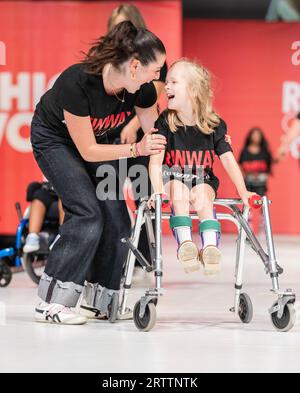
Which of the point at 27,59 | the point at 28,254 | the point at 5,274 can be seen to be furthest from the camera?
the point at 27,59

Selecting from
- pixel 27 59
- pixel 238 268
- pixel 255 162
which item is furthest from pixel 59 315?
pixel 255 162

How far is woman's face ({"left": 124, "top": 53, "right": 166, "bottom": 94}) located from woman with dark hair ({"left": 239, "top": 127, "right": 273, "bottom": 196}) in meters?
7.12

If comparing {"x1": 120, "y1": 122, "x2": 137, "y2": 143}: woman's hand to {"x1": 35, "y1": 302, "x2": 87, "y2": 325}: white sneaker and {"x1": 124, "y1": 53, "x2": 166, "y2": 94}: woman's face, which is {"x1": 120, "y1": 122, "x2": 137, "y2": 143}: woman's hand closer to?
{"x1": 124, "y1": 53, "x2": 166, "y2": 94}: woman's face

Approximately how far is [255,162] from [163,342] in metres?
7.72

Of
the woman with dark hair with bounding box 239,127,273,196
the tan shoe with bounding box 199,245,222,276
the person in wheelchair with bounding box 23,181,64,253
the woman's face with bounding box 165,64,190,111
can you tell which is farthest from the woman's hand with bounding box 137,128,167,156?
the woman with dark hair with bounding box 239,127,273,196

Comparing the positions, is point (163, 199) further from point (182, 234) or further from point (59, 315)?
point (59, 315)

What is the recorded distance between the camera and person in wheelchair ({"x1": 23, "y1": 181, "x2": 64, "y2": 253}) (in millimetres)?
4797

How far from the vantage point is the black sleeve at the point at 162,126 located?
3.21 meters

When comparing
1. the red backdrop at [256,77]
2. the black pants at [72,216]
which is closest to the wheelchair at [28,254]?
the black pants at [72,216]

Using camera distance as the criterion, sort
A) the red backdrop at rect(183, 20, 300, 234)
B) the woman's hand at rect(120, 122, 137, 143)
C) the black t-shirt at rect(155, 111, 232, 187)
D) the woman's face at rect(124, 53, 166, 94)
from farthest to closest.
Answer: the red backdrop at rect(183, 20, 300, 234), the woman's hand at rect(120, 122, 137, 143), the black t-shirt at rect(155, 111, 232, 187), the woman's face at rect(124, 53, 166, 94)

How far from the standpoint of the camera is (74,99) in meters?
3.13

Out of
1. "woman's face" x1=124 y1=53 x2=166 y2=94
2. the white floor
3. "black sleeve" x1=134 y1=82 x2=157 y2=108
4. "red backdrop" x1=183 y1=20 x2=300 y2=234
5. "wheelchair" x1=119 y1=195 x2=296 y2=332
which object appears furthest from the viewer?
"red backdrop" x1=183 y1=20 x2=300 y2=234
